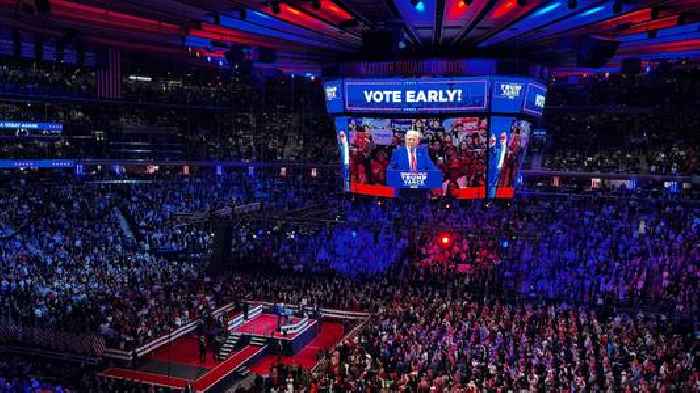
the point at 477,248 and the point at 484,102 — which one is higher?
the point at 484,102

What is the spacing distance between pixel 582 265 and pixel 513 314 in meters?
4.90

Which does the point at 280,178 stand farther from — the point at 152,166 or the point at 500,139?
the point at 500,139

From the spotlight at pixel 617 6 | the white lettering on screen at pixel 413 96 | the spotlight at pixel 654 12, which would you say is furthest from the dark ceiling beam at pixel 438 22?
the spotlight at pixel 654 12

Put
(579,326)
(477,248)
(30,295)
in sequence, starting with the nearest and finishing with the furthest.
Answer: (579,326), (30,295), (477,248)

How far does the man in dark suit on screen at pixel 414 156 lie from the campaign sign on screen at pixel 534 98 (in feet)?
8.53

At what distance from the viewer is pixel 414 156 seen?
16.2 metres

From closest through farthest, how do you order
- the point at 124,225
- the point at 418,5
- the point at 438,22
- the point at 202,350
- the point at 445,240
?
the point at 418,5
the point at 438,22
the point at 202,350
the point at 445,240
the point at 124,225

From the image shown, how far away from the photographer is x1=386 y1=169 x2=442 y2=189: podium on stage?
53.1ft

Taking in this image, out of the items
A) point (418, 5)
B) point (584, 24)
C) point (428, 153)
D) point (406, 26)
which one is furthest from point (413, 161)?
point (418, 5)

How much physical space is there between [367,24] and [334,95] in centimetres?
416

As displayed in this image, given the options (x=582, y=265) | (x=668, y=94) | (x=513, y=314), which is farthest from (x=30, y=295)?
(x=668, y=94)

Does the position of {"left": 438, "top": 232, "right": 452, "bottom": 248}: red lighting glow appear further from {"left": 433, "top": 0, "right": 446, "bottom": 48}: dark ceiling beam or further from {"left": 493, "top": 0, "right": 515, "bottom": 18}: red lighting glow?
{"left": 493, "top": 0, "right": 515, "bottom": 18}: red lighting glow

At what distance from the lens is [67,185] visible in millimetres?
30297

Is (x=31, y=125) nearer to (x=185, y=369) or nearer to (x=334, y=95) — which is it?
(x=185, y=369)
